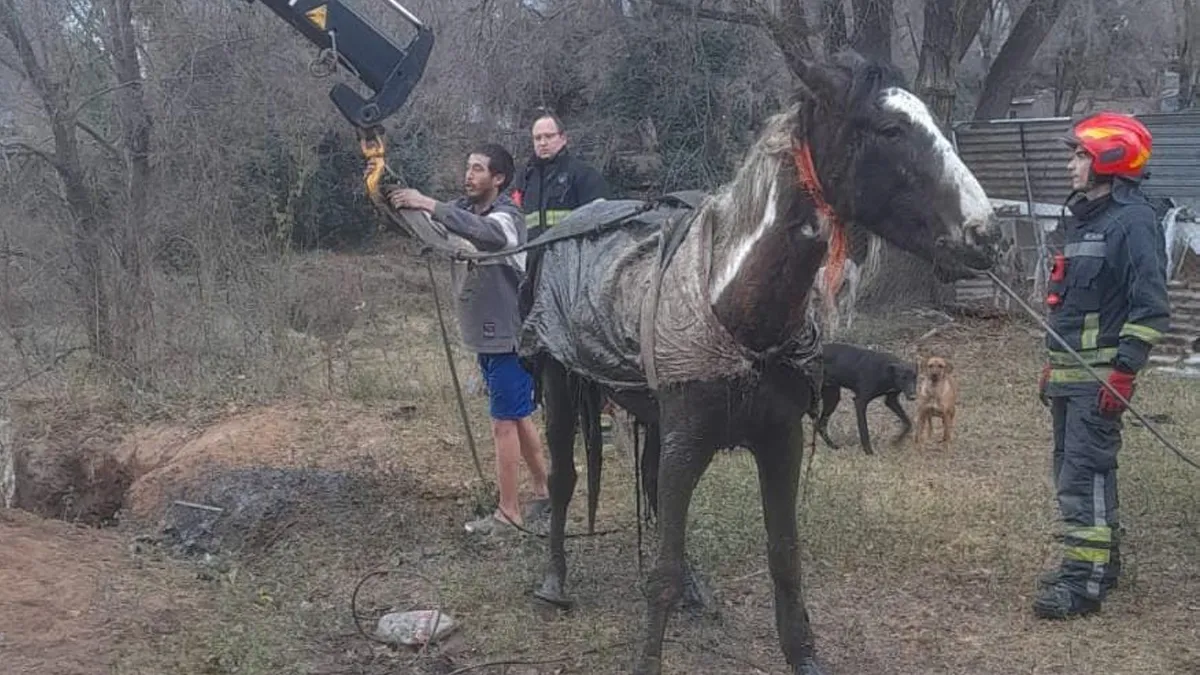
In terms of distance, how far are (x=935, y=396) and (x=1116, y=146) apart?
3.81 meters

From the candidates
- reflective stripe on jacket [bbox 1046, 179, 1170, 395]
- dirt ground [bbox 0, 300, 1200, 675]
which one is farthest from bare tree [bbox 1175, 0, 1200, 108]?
reflective stripe on jacket [bbox 1046, 179, 1170, 395]

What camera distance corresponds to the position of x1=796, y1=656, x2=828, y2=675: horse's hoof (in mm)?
4645

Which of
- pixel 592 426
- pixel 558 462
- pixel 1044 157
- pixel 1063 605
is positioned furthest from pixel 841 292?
pixel 1044 157

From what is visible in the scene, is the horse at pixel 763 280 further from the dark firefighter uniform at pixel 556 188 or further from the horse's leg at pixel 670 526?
the dark firefighter uniform at pixel 556 188

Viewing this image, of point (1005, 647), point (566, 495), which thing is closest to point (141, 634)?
point (566, 495)

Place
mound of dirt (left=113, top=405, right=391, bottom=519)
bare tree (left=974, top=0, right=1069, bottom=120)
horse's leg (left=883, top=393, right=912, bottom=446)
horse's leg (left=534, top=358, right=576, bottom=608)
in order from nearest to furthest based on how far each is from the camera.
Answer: horse's leg (left=534, top=358, right=576, bottom=608) < mound of dirt (left=113, top=405, right=391, bottom=519) < horse's leg (left=883, top=393, right=912, bottom=446) < bare tree (left=974, top=0, right=1069, bottom=120)

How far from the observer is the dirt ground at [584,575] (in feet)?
16.4

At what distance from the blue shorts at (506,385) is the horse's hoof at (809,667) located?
2.25 m

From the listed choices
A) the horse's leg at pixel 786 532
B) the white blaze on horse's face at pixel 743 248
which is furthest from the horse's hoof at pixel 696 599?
the white blaze on horse's face at pixel 743 248

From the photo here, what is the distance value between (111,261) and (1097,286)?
806 centimetres

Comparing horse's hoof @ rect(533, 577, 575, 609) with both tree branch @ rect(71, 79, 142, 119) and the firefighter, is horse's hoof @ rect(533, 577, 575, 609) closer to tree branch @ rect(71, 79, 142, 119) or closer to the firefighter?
the firefighter

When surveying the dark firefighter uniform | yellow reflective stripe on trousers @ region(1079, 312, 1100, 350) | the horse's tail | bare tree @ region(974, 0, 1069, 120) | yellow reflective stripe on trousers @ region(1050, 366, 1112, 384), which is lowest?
the horse's tail

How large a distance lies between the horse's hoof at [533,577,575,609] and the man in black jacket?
7.69 feet

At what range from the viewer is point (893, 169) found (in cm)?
375
